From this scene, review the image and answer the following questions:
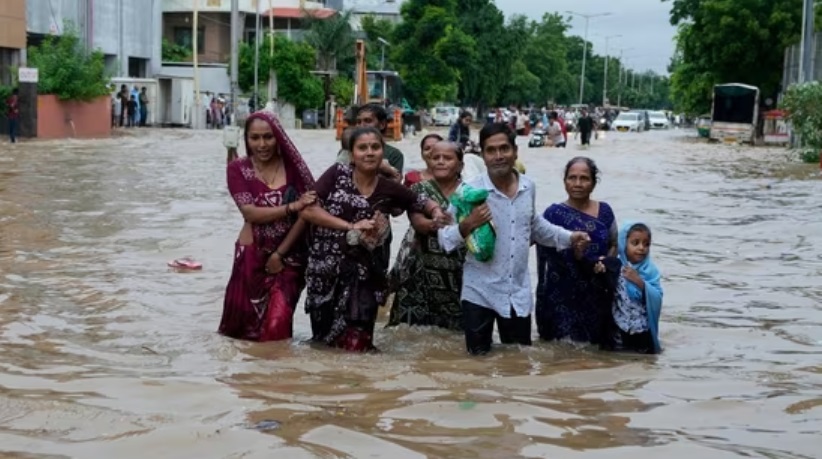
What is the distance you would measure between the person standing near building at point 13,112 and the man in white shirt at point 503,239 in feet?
89.8

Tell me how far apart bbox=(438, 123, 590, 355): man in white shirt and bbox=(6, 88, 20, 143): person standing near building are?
2736cm

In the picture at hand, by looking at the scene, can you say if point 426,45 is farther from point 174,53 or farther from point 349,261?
point 349,261

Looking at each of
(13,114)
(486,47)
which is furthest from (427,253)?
(486,47)

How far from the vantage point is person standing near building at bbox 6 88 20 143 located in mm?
32156

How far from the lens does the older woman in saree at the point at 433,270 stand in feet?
23.2

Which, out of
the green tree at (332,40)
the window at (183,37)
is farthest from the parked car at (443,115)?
the window at (183,37)

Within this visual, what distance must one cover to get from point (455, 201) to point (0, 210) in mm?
9976

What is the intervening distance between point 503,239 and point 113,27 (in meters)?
42.5

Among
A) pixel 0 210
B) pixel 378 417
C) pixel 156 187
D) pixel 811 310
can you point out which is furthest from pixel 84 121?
pixel 378 417

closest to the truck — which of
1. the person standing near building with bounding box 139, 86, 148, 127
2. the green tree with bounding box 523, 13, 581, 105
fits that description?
the person standing near building with bounding box 139, 86, 148, 127

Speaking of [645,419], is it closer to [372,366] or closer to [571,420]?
[571,420]

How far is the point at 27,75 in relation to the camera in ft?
108

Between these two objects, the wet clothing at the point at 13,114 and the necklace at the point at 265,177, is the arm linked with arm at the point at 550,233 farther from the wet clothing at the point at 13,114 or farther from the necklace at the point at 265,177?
the wet clothing at the point at 13,114

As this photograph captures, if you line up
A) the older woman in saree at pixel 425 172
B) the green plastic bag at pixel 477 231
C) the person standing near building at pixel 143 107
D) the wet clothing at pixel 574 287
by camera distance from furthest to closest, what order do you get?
Answer: the person standing near building at pixel 143 107 < the older woman in saree at pixel 425 172 < the wet clothing at pixel 574 287 < the green plastic bag at pixel 477 231
